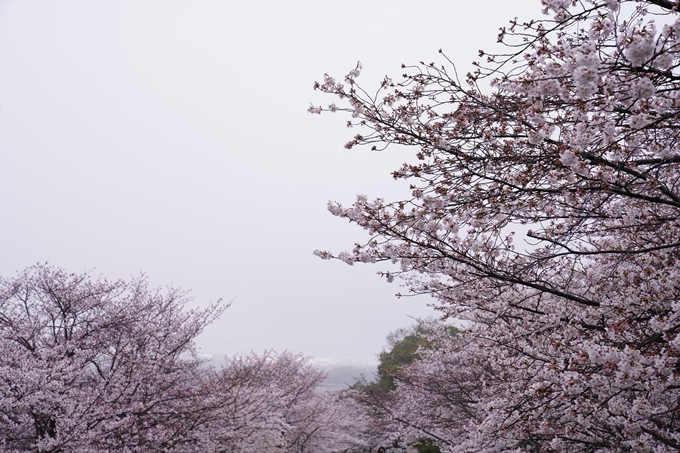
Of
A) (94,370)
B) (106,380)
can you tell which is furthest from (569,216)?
(94,370)

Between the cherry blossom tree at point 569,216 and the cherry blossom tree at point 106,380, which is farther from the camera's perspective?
the cherry blossom tree at point 106,380

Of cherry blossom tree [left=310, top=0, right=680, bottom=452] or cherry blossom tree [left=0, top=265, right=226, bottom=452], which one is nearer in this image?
cherry blossom tree [left=310, top=0, right=680, bottom=452]

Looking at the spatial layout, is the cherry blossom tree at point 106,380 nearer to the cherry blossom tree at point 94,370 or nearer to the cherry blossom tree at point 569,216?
the cherry blossom tree at point 94,370

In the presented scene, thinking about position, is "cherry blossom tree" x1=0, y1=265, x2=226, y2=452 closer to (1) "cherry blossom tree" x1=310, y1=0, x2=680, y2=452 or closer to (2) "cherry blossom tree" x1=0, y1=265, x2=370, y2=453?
(2) "cherry blossom tree" x1=0, y1=265, x2=370, y2=453

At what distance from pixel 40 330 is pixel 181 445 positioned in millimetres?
3792

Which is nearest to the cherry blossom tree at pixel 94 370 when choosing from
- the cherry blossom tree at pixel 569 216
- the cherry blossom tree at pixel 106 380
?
the cherry blossom tree at pixel 106 380

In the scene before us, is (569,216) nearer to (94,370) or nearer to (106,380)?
(106,380)

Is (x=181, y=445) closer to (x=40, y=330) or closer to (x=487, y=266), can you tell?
(x=40, y=330)

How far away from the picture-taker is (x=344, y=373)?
121m

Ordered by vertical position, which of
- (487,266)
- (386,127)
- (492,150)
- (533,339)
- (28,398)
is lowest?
(28,398)

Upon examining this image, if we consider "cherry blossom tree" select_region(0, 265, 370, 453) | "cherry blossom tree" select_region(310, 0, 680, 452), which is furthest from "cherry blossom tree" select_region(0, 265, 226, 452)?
"cherry blossom tree" select_region(310, 0, 680, 452)

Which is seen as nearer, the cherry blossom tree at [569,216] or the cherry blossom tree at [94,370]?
the cherry blossom tree at [569,216]

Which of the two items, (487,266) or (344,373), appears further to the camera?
(344,373)

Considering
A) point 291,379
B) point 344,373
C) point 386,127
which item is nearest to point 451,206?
point 386,127
